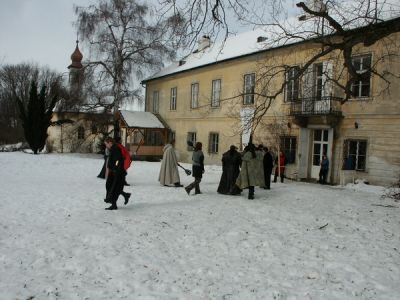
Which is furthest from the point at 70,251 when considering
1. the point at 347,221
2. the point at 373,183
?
the point at 373,183

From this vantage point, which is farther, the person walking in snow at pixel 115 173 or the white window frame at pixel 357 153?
the white window frame at pixel 357 153

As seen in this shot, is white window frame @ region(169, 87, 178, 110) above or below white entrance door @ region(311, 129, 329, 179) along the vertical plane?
above

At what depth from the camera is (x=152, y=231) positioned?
7.68m

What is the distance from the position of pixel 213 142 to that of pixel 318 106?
9584 millimetres

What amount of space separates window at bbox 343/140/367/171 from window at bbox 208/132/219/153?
33.0 ft

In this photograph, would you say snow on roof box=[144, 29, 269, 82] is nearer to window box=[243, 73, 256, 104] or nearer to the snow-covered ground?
window box=[243, 73, 256, 104]

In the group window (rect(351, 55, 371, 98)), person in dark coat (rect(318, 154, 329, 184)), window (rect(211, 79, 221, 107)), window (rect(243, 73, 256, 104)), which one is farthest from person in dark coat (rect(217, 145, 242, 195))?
window (rect(211, 79, 221, 107))

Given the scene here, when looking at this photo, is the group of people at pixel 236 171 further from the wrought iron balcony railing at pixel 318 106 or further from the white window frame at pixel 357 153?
the white window frame at pixel 357 153

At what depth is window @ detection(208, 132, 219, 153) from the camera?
26.2 m

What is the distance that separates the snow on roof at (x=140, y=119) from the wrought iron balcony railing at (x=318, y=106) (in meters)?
14.0

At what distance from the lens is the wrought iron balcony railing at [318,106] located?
17719 mm

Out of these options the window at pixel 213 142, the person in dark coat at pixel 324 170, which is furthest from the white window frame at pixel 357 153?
the window at pixel 213 142

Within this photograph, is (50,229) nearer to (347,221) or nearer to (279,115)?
(347,221)

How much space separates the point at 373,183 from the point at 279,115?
6481 mm
